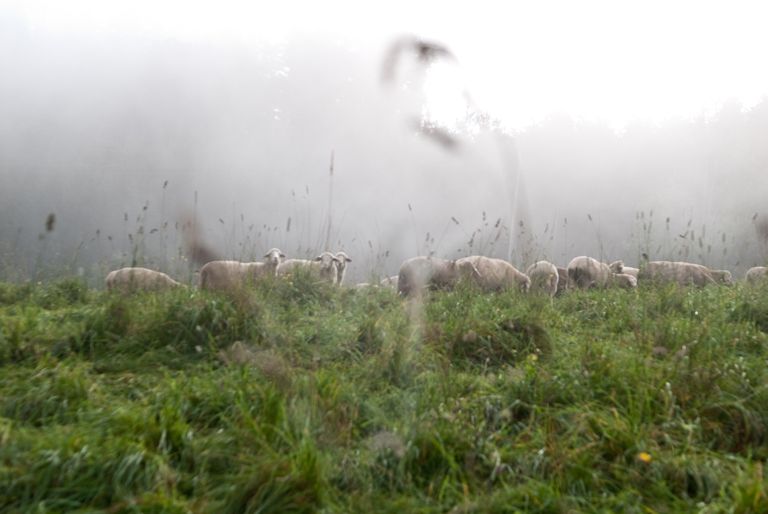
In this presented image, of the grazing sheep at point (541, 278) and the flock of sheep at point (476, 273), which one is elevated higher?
the grazing sheep at point (541, 278)

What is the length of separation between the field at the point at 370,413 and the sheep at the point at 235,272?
19.6 inches

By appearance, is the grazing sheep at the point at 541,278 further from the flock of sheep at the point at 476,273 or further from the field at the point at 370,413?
the field at the point at 370,413

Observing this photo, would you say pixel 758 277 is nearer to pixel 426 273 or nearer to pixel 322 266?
pixel 426 273

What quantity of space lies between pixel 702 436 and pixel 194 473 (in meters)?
2.31

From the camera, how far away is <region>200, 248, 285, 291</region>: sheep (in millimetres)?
5742

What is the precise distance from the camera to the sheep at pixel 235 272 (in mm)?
5742

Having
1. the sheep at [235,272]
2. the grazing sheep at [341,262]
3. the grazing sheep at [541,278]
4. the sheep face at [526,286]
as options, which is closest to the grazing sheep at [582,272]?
the grazing sheep at [541,278]

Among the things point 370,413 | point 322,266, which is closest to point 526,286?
point 322,266

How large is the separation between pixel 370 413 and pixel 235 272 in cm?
345

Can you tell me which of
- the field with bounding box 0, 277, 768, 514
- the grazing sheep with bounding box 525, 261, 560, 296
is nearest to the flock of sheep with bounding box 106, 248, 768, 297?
the grazing sheep with bounding box 525, 261, 560, 296

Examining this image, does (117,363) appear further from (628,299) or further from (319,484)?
(628,299)

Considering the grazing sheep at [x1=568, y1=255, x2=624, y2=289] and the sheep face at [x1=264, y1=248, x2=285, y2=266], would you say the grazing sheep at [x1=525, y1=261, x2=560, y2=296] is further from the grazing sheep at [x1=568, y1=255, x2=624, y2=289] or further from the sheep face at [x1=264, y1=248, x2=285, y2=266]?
the sheep face at [x1=264, y1=248, x2=285, y2=266]

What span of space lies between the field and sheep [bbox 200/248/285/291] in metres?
0.50

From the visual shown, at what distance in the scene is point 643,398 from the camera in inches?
136
